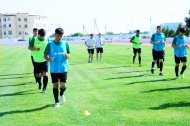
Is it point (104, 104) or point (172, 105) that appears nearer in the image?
point (172, 105)

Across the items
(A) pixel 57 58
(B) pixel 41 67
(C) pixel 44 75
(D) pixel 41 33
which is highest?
(D) pixel 41 33

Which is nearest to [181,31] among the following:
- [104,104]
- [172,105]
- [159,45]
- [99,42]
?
[159,45]

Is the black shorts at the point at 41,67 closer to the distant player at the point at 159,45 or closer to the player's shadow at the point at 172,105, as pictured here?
the player's shadow at the point at 172,105

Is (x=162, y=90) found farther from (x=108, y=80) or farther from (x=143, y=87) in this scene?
(x=108, y=80)

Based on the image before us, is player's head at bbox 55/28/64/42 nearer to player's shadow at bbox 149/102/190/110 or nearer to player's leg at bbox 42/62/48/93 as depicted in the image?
player's leg at bbox 42/62/48/93

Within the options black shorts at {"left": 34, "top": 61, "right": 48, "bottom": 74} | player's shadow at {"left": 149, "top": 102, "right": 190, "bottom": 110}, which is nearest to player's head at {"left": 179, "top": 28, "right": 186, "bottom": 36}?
player's shadow at {"left": 149, "top": 102, "right": 190, "bottom": 110}

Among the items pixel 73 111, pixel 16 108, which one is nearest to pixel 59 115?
pixel 73 111

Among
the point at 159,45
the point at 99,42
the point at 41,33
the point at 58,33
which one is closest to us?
the point at 58,33

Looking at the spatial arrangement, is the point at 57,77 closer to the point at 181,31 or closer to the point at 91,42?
the point at 181,31

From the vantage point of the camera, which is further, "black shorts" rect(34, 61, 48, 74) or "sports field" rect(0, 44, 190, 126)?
"black shorts" rect(34, 61, 48, 74)

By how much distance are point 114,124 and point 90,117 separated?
2.95 ft

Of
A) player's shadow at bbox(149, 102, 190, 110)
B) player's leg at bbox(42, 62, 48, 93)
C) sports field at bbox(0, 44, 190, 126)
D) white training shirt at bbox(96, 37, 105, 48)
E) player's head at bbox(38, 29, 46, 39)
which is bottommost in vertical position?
sports field at bbox(0, 44, 190, 126)

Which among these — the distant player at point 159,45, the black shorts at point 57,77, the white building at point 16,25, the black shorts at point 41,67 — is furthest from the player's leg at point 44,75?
the white building at point 16,25

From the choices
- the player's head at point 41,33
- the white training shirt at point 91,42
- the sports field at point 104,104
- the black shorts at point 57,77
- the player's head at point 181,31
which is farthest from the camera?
the white training shirt at point 91,42
